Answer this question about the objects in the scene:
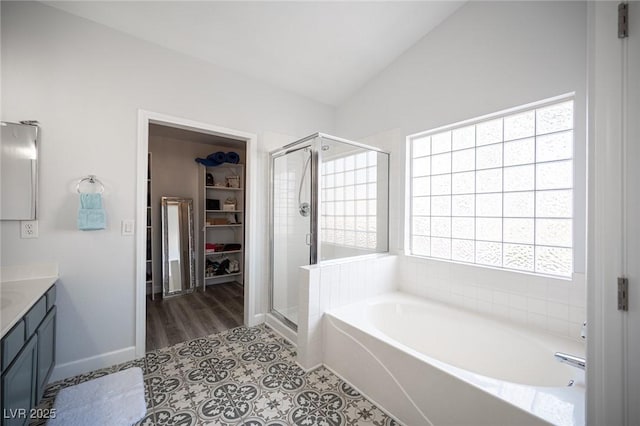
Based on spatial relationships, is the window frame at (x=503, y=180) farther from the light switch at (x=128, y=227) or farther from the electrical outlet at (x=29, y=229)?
the electrical outlet at (x=29, y=229)

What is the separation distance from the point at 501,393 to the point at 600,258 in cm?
76

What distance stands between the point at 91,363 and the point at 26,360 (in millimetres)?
852

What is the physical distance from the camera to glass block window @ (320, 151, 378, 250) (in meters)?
2.46

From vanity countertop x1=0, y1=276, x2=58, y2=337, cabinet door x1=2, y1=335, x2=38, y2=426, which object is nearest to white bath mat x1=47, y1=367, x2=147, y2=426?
cabinet door x1=2, y1=335, x2=38, y2=426

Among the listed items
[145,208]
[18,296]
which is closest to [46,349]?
[18,296]

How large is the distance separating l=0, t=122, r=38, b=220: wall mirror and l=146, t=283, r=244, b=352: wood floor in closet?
4.72 ft

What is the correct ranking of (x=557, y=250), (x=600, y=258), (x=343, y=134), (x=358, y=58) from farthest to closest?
(x=343, y=134)
(x=358, y=58)
(x=557, y=250)
(x=600, y=258)

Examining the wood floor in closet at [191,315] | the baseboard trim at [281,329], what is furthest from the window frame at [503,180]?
the wood floor in closet at [191,315]

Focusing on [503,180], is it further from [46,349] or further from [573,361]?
[46,349]

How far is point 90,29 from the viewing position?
188 cm

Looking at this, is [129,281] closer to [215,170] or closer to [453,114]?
[215,170]

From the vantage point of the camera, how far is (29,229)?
1.70 metres

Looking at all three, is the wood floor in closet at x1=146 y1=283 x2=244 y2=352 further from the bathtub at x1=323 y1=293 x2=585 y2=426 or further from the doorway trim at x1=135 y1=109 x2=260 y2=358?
the bathtub at x1=323 y1=293 x2=585 y2=426

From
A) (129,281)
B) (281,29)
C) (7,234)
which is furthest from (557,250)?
(7,234)
